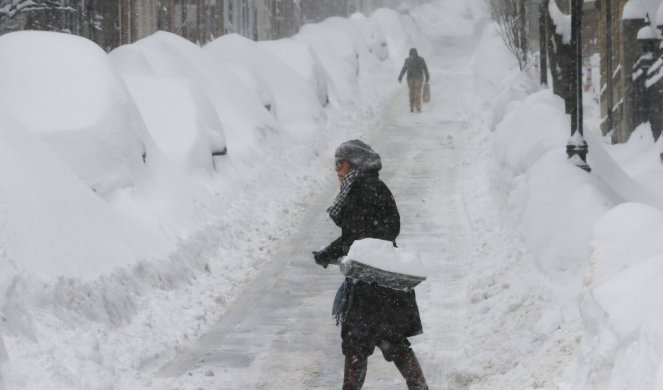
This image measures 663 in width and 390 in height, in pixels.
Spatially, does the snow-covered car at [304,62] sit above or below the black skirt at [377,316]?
below

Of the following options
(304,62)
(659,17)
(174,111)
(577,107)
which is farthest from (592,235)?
(304,62)

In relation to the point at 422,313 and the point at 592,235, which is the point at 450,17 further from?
the point at 592,235

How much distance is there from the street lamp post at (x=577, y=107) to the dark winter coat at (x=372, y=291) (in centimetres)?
563

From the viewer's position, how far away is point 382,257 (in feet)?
19.8

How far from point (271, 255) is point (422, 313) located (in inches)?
128

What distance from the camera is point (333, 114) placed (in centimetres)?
2423

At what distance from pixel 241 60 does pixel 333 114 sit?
404cm

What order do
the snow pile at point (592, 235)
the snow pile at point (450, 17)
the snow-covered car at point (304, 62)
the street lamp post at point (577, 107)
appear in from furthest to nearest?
the snow pile at point (450, 17) → the snow-covered car at point (304, 62) → the street lamp post at point (577, 107) → the snow pile at point (592, 235)

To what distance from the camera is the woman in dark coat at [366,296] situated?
20.5 ft

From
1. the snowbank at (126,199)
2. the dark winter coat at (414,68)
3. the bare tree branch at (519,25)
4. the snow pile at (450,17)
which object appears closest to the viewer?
the snowbank at (126,199)

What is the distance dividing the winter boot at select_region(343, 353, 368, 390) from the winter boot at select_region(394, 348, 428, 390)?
219mm

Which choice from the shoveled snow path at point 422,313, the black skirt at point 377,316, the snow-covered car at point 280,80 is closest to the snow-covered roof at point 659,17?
the shoveled snow path at point 422,313

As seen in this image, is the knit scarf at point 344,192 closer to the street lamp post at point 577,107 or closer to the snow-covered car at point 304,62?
the street lamp post at point 577,107

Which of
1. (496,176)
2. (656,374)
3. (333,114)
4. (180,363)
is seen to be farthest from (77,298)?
(333,114)
